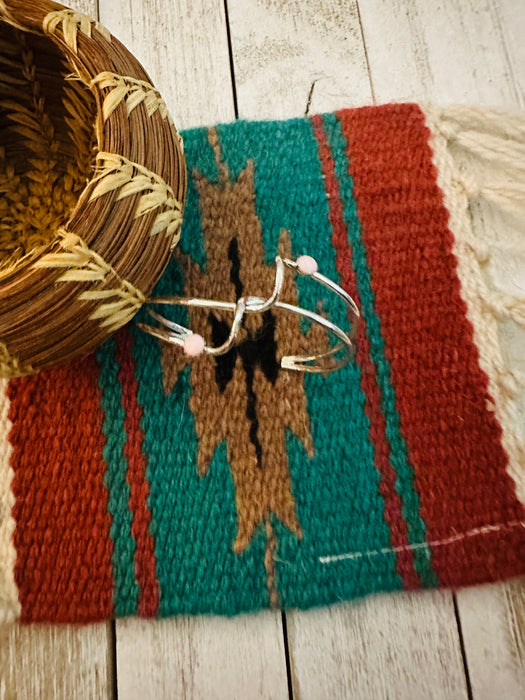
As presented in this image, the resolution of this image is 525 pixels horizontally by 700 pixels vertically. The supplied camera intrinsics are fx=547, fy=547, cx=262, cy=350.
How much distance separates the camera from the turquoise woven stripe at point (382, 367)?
39 cm

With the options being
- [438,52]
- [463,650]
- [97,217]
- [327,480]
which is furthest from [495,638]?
[438,52]

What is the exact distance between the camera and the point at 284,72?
0.50m

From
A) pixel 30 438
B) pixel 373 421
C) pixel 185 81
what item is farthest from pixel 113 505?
pixel 185 81

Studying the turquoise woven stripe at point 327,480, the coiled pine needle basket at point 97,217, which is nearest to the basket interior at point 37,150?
the coiled pine needle basket at point 97,217

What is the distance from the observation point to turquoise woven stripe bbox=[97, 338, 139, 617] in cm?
39

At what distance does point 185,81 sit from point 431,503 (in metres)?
0.42

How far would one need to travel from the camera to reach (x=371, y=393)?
0.41m

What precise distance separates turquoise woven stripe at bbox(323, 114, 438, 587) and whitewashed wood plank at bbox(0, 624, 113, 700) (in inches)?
9.3

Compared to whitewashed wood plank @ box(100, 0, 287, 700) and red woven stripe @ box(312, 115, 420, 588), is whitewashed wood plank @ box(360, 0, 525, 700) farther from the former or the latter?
whitewashed wood plank @ box(100, 0, 287, 700)

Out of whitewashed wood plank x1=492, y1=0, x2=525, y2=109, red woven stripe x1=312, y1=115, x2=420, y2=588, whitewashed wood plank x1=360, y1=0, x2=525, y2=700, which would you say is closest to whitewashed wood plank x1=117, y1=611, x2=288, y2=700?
red woven stripe x1=312, y1=115, x2=420, y2=588

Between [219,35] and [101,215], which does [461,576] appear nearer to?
[101,215]

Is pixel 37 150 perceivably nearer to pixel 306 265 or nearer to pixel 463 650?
pixel 306 265

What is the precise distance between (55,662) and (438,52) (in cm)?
60

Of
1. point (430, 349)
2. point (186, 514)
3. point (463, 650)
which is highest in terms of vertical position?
point (430, 349)
